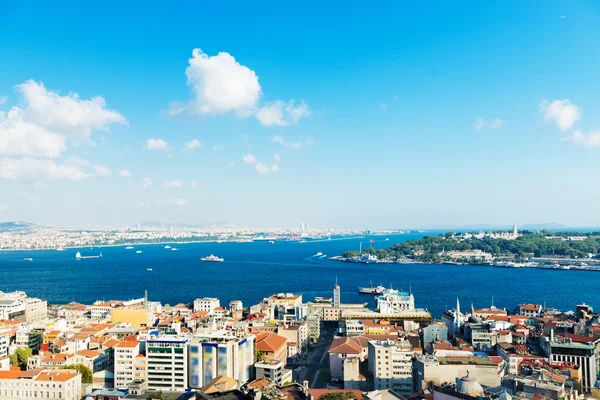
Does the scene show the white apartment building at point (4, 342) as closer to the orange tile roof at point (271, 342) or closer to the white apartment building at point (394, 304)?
the orange tile roof at point (271, 342)

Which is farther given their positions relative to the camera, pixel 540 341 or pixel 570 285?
pixel 570 285

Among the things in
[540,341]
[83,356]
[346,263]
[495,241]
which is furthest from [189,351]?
[495,241]

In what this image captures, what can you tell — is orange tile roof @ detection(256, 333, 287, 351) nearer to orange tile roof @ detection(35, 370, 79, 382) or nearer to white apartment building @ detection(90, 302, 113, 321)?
orange tile roof @ detection(35, 370, 79, 382)

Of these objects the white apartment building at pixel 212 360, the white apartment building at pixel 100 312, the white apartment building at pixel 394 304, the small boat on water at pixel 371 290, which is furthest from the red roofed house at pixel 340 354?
the small boat on water at pixel 371 290

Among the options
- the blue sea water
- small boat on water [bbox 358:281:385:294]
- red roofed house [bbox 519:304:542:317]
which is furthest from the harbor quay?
small boat on water [bbox 358:281:385:294]

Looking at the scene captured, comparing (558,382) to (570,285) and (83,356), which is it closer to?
(83,356)

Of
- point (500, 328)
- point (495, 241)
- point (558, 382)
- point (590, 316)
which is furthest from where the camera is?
point (495, 241)

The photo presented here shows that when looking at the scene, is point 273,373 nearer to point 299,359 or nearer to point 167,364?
point 167,364
